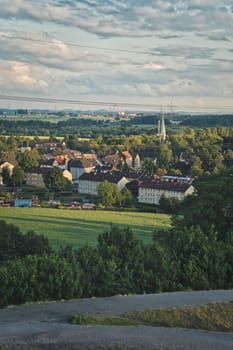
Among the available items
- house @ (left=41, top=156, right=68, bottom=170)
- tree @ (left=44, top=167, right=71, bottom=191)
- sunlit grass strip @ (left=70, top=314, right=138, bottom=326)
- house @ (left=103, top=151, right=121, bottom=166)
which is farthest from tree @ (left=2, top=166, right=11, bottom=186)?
sunlit grass strip @ (left=70, top=314, right=138, bottom=326)

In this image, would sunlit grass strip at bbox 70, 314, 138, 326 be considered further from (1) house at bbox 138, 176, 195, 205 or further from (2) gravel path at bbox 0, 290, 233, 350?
(1) house at bbox 138, 176, 195, 205

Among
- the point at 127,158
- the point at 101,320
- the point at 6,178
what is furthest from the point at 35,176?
the point at 101,320

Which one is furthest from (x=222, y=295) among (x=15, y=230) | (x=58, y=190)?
(x=58, y=190)

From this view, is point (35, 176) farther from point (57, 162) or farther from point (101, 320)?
point (101, 320)

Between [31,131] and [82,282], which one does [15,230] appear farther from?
[31,131]

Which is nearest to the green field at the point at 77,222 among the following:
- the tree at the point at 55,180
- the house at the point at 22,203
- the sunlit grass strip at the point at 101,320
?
the house at the point at 22,203

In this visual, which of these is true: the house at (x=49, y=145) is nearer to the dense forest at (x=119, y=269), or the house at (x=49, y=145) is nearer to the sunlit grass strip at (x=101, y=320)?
the dense forest at (x=119, y=269)
